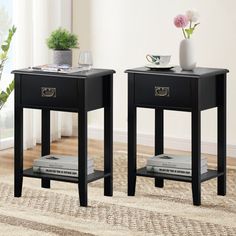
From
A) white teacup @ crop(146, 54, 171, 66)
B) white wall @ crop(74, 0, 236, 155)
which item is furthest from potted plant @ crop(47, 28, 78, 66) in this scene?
white wall @ crop(74, 0, 236, 155)

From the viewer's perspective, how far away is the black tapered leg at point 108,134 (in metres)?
4.34

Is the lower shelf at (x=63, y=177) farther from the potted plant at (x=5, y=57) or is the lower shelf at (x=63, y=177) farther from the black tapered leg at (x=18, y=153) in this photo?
the potted plant at (x=5, y=57)

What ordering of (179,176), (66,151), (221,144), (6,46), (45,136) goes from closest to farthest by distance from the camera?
(179,176) → (221,144) → (45,136) → (6,46) → (66,151)

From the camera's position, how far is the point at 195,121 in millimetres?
4180

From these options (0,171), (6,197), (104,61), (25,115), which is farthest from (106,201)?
(104,61)

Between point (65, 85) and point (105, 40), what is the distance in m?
2.05

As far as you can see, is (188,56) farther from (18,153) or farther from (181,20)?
(18,153)

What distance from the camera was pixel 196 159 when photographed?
13.8ft

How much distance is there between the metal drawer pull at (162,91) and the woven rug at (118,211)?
587 mm

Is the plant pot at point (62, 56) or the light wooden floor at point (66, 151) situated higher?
the plant pot at point (62, 56)

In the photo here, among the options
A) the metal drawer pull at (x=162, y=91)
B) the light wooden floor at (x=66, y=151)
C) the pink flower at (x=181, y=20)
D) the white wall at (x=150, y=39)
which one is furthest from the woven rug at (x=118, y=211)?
the white wall at (x=150, y=39)

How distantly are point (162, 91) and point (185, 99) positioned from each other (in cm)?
14

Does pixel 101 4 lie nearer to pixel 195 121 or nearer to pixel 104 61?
pixel 104 61

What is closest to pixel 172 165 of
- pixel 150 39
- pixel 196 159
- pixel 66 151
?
pixel 196 159
